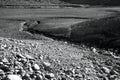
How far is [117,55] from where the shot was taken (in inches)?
149

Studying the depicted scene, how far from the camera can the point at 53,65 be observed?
273 centimetres

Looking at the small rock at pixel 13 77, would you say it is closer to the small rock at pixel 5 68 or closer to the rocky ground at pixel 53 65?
the rocky ground at pixel 53 65

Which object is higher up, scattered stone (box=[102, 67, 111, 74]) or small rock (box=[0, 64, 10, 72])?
small rock (box=[0, 64, 10, 72])

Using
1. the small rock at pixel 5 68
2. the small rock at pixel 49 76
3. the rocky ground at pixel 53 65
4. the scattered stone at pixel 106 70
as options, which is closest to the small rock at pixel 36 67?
the rocky ground at pixel 53 65

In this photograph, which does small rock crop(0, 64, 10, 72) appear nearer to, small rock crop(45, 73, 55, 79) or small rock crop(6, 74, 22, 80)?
small rock crop(6, 74, 22, 80)

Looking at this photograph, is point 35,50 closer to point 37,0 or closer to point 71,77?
point 71,77

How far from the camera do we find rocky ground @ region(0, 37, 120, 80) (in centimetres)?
230

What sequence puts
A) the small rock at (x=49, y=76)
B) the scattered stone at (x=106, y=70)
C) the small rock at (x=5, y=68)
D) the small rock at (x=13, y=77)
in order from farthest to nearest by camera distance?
the scattered stone at (x=106, y=70) < the small rock at (x=49, y=76) < the small rock at (x=5, y=68) < the small rock at (x=13, y=77)

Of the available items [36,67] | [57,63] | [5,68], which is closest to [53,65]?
[57,63]

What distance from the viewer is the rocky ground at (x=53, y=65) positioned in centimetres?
230

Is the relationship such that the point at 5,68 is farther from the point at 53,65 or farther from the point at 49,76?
the point at 53,65

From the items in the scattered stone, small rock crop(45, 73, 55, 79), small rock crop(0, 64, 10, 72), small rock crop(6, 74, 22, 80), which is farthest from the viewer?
the scattered stone

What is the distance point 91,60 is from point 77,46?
0.81 metres

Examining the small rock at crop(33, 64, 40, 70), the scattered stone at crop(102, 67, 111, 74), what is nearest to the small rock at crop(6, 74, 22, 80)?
the small rock at crop(33, 64, 40, 70)
